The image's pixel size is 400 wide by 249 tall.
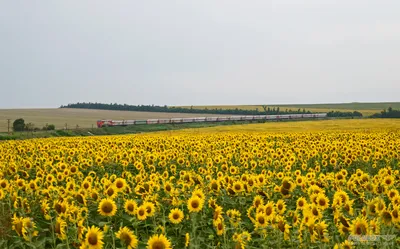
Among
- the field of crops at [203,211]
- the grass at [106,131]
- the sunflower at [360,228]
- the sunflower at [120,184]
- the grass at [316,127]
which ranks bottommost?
the grass at [106,131]

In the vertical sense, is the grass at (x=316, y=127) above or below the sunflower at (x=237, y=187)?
below

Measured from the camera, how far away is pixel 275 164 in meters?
11.3

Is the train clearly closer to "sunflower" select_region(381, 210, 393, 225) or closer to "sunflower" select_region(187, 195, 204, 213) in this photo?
"sunflower" select_region(187, 195, 204, 213)

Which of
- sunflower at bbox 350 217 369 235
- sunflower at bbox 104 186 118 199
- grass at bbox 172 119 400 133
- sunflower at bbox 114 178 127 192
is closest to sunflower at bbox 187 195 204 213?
sunflower at bbox 104 186 118 199

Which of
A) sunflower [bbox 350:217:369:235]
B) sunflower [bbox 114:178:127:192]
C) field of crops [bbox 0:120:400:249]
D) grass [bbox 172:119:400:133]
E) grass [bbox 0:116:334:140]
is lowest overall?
grass [bbox 0:116:334:140]

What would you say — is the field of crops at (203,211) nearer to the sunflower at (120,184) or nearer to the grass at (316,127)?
the sunflower at (120,184)

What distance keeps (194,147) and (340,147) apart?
15.9 ft

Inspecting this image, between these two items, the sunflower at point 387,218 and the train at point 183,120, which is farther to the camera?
the train at point 183,120

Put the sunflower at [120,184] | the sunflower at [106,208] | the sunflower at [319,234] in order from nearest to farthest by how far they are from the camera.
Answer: the sunflower at [319,234]
the sunflower at [106,208]
the sunflower at [120,184]

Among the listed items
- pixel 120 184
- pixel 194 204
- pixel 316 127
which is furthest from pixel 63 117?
pixel 194 204

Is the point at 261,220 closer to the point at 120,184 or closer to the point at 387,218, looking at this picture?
the point at 387,218

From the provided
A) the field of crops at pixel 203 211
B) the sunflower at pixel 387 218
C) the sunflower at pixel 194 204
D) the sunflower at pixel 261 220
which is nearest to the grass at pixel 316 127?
the field of crops at pixel 203 211

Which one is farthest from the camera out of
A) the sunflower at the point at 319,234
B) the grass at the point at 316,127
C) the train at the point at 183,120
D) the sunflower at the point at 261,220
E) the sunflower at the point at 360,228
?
the train at the point at 183,120

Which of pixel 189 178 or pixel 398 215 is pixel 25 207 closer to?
pixel 189 178
